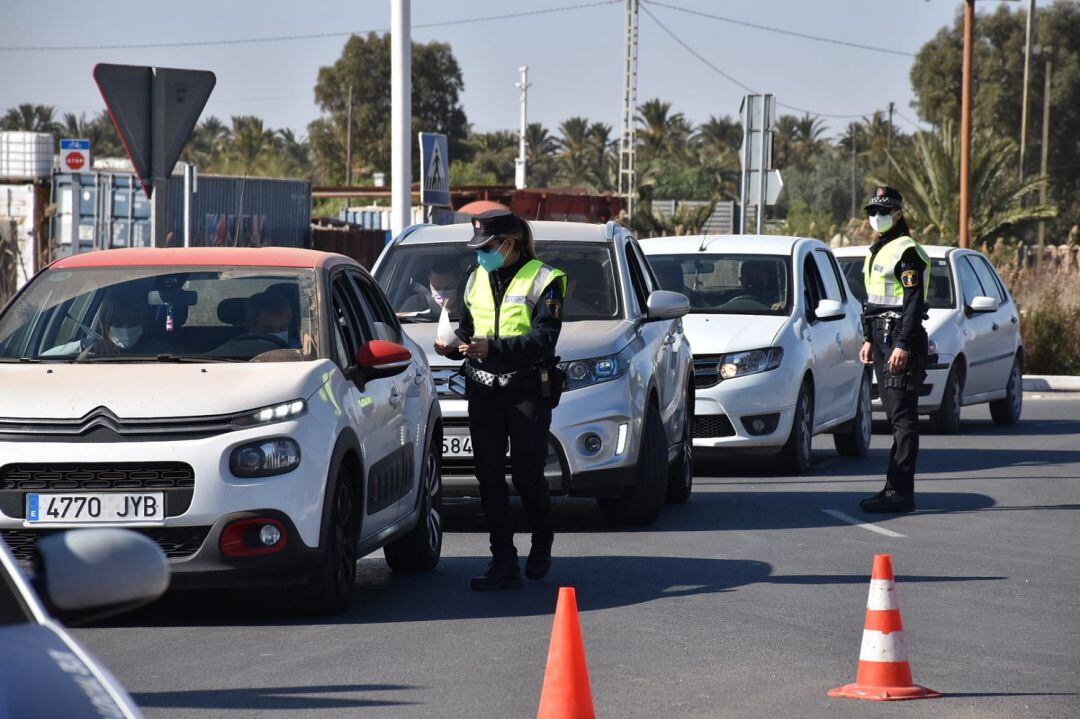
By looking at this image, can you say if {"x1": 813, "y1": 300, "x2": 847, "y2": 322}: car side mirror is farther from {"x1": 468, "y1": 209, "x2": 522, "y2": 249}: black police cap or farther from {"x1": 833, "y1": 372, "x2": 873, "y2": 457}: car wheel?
{"x1": 468, "y1": 209, "x2": 522, "y2": 249}: black police cap

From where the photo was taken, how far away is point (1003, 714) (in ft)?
19.9

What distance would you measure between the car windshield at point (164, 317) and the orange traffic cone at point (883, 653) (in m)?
2.86

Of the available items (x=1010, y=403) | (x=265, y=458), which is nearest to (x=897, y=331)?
(x=265, y=458)

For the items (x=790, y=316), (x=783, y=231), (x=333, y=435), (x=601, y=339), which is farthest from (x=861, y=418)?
(x=783, y=231)

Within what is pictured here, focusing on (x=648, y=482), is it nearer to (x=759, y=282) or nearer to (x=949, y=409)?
(x=759, y=282)

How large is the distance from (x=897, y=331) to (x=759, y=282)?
121 inches

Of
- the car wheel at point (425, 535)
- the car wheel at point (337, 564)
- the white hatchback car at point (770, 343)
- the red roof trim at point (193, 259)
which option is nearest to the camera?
the car wheel at point (337, 564)

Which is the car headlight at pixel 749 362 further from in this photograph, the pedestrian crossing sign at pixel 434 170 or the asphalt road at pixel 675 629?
the pedestrian crossing sign at pixel 434 170

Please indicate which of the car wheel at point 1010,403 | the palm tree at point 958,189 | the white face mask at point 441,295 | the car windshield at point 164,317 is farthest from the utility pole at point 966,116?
the car windshield at point 164,317

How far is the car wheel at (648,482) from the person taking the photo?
10.6 meters

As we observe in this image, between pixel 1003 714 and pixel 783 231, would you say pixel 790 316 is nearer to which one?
pixel 1003 714

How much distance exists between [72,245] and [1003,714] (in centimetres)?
3641

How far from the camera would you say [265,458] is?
23.9 ft

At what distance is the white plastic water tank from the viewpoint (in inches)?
1971
